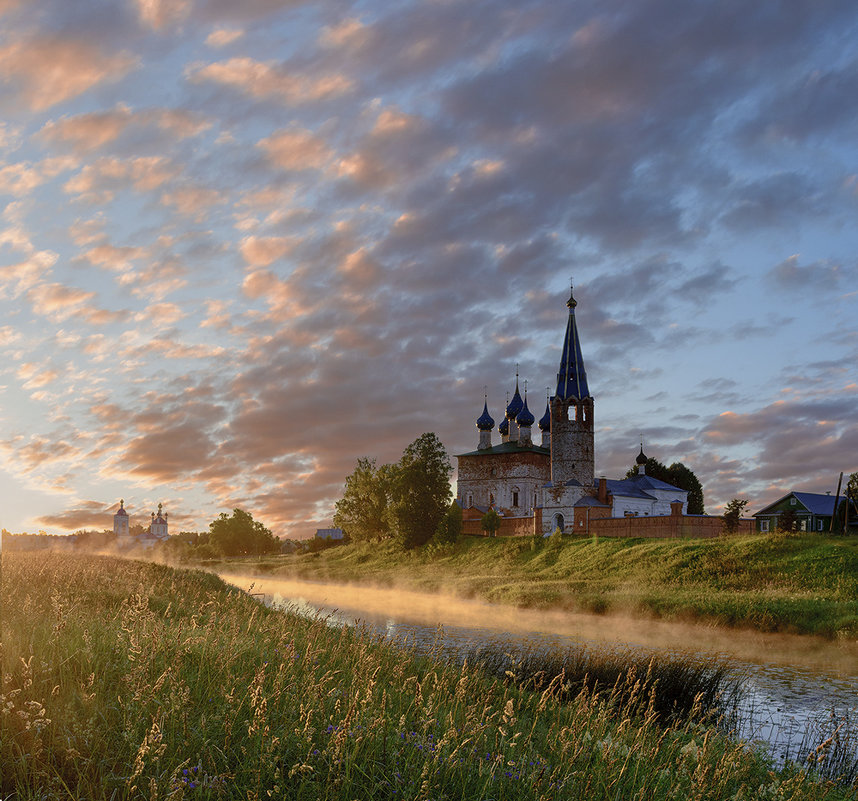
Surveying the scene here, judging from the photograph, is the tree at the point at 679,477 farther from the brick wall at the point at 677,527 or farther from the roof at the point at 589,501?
the brick wall at the point at 677,527

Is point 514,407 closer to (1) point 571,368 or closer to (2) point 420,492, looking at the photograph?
(1) point 571,368

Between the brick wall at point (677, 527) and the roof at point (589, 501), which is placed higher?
the roof at point (589, 501)

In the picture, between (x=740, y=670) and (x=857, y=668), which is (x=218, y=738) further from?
(x=857, y=668)

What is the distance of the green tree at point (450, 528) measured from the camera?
64.9m

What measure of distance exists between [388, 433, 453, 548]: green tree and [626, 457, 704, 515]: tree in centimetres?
3717

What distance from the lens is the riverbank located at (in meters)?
26.2

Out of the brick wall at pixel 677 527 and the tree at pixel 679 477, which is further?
the tree at pixel 679 477

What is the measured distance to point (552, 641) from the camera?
21.0m

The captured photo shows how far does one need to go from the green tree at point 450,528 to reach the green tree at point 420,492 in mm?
1064

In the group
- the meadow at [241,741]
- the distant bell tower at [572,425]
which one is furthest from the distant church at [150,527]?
the meadow at [241,741]

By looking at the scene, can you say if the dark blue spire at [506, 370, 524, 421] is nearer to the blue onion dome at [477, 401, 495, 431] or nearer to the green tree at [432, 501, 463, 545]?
the blue onion dome at [477, 401, 495, 431]

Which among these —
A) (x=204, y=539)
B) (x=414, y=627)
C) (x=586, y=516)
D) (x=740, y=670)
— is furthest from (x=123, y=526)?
(x=740, y=670)

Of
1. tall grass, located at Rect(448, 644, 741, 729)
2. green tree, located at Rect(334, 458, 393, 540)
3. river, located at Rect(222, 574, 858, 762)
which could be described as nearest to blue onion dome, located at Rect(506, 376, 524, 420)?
green tree, located at Rect(334, 458, 393, 540)

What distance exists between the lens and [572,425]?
245ft
